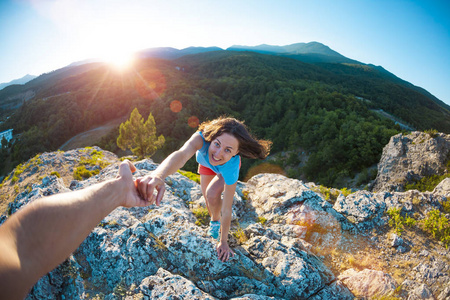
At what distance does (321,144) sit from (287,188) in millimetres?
→ 31101

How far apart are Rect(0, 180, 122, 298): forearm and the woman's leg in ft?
8.92

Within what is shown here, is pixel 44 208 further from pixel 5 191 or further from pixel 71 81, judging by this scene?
pixel 71 81

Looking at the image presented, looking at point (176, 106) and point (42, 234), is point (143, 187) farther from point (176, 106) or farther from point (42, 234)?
point (176, 106)

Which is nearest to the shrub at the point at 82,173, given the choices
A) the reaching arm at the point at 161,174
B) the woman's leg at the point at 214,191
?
the woman's leg at the point at 214,191

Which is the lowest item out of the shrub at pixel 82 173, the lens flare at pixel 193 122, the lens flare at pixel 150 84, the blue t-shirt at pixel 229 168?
the shrub at pixel 82 173

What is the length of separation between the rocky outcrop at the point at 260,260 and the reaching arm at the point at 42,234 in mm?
1925

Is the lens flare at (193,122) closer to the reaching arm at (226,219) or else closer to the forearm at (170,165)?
the reaching arm at (226,219)

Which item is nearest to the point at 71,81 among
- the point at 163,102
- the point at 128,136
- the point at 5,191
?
the point at 163,102

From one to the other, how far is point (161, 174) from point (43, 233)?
1.32 metres

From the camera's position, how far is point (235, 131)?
3357mm

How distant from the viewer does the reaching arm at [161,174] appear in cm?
220

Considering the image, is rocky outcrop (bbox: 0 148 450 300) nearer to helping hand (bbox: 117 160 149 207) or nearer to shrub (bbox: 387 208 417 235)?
shrub (bbox: 387 208 417 235)

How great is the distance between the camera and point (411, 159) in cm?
1399

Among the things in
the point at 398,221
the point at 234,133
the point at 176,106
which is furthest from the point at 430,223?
the point at 176,106
